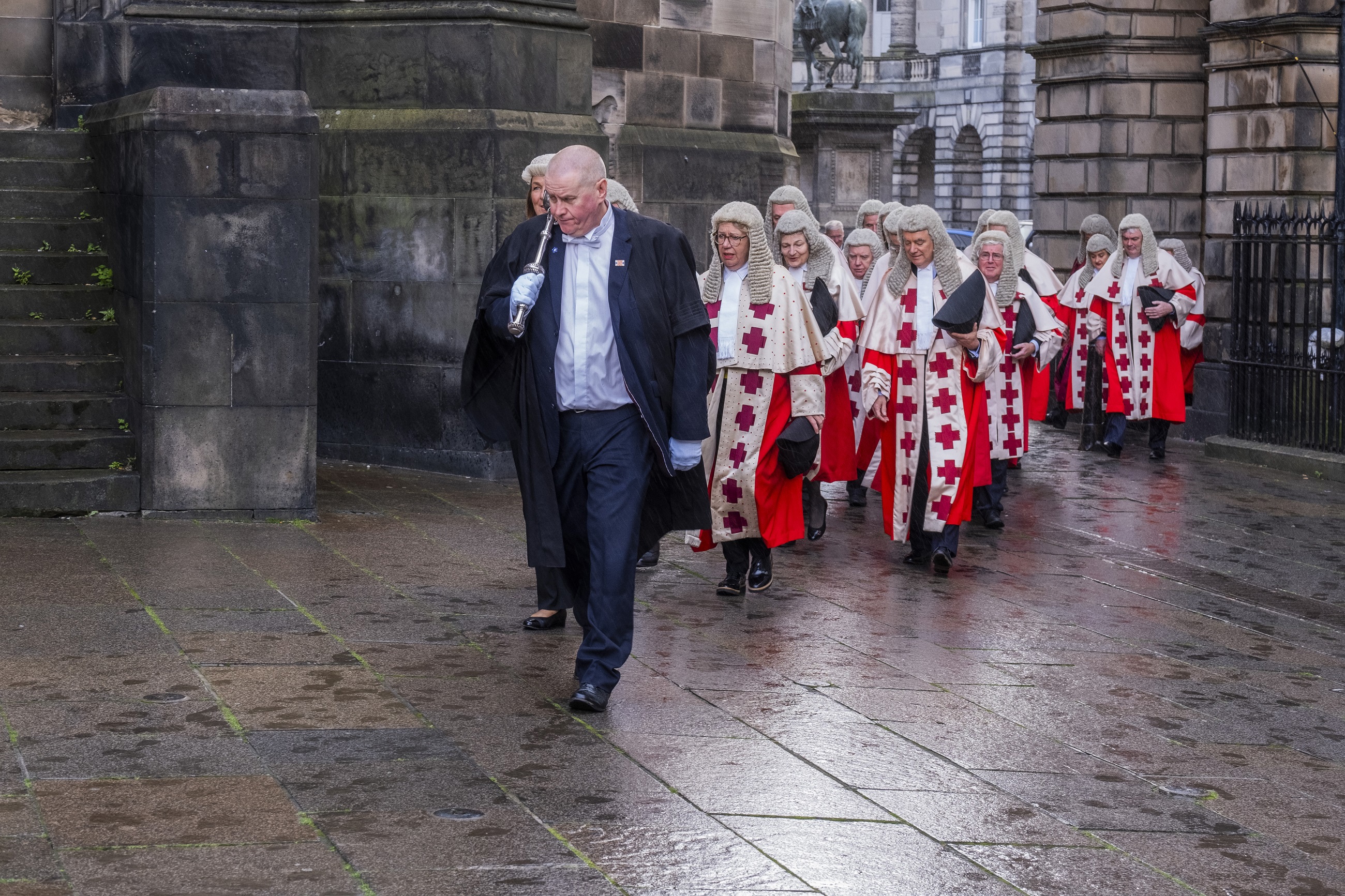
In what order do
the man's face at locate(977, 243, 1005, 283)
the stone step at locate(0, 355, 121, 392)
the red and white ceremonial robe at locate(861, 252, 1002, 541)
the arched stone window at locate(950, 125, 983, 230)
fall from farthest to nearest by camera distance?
the arched stone window at locate(950, 125, 983, 230) < the man's face at locate(977, 243, 1005, 283) < the stone step at locate(0, 355, 121, 392) < the red and white ceremonial robe at locate(861, 252, 1002, 541)

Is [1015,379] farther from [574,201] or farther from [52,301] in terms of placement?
[574,201]

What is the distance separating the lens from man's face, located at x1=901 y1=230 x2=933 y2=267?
374 inches

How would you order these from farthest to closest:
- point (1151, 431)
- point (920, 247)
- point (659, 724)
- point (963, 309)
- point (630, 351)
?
point (1151, 431), point (920, 247), point (963, 309), point (630, 351), point (659, 724)

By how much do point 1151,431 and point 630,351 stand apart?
31.2ft

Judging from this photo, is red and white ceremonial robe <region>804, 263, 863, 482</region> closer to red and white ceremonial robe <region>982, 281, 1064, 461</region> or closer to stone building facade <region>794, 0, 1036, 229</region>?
red and white ceremonial robe <region>982, 281, 1064, 461</region>

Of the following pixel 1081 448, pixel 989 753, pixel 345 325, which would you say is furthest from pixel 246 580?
pixel 1081 448

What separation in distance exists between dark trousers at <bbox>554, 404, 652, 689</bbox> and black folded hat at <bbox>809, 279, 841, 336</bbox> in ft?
10.6

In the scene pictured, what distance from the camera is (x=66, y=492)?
9.55 m

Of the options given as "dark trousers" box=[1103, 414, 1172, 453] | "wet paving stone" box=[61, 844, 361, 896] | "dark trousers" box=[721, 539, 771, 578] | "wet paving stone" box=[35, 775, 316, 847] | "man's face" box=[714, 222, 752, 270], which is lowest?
"wet paving stone" box=[61, 844, 361, 896]

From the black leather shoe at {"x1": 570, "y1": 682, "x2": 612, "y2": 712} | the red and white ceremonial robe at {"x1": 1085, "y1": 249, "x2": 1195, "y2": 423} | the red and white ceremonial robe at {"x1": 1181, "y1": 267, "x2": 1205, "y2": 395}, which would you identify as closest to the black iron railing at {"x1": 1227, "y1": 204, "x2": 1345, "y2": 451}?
the red and white ceremonial robe at {"x1": 1181, "y1": 267, "x2": 1205, "y2": 395}

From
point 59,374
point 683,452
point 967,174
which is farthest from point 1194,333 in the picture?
point 967,174

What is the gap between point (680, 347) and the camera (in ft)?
21.4

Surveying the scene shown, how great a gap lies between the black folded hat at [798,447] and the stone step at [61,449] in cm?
340

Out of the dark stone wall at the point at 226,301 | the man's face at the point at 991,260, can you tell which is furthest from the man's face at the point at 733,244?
the man's face at the point at 991,260
